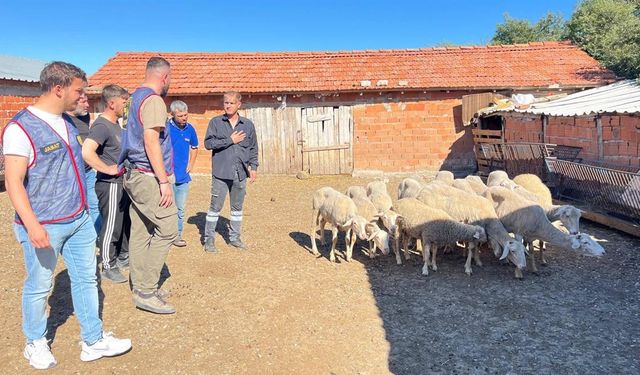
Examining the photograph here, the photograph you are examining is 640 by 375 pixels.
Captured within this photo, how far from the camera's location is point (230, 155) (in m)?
6.08

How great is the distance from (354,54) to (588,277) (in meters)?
13.0

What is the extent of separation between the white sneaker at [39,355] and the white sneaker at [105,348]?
231mm

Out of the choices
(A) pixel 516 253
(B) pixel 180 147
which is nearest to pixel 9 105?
(B) pixel 180 147

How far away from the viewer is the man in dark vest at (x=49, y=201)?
296 cm

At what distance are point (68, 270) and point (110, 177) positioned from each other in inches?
72.6

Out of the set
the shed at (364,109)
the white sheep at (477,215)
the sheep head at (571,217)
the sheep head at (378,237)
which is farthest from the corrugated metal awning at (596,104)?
the sheep head at (378,237)

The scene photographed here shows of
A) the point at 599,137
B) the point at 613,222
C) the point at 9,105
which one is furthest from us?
the point at 9,105

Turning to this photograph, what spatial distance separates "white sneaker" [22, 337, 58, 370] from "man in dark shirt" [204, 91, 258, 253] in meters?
2.95

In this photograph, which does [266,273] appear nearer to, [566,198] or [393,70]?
[566,198]

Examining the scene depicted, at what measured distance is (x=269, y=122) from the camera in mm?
14234

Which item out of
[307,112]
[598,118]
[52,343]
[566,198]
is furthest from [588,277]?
[307,112]

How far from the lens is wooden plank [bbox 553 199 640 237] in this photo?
6875mm

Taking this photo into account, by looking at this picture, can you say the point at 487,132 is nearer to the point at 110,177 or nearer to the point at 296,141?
the point at 296,141

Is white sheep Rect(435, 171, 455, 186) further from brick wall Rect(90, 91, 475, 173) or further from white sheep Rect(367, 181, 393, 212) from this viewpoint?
brick wall Rect(90, 91, 475, 173)
